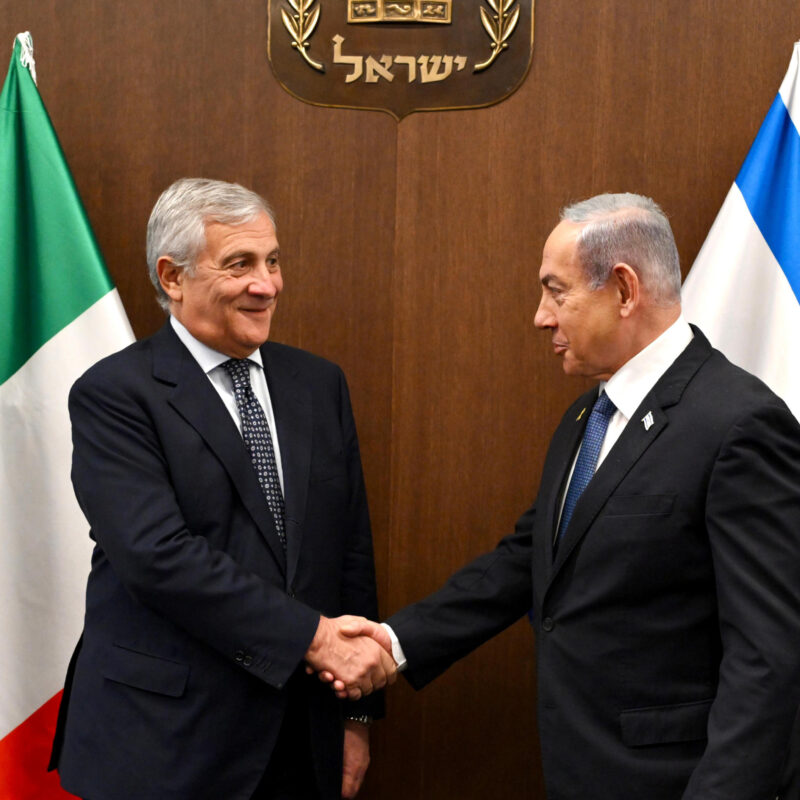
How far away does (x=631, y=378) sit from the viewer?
193cm

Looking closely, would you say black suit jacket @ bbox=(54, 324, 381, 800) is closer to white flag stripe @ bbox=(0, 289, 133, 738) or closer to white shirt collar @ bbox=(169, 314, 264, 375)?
white shirt collar @ bbox=(169, 314, 264, 375)

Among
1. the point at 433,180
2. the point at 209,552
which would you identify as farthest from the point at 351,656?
the point at 433,180

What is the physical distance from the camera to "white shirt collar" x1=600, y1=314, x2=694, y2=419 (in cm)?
190

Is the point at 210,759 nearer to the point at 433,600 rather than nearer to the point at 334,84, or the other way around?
the point at 433,600

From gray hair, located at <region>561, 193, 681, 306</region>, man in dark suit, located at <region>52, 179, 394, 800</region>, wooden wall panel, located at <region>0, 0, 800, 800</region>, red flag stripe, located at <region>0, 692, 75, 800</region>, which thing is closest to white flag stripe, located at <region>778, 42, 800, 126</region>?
wooden wall panel, located at <region>0, 0, 800, 800</region>

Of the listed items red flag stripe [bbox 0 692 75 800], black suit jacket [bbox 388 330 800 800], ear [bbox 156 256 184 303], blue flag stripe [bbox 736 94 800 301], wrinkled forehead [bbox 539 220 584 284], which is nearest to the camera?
black suit jacket [bbox 388 330 800 800]

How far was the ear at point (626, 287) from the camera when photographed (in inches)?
74.3

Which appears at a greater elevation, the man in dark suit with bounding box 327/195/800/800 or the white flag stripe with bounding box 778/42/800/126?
the white flag stripe with bounding box 778/42/800/126

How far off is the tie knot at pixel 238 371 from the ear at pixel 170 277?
0.16 m

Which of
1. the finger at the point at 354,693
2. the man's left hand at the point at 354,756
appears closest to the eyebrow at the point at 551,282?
the finger at the point at 354,693

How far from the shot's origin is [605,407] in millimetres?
1990

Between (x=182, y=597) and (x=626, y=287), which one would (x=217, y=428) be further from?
(x=626, y=287)

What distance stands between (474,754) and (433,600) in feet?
2.54

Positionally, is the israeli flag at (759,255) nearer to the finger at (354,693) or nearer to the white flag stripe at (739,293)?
the white flag stripe at (739,293)
